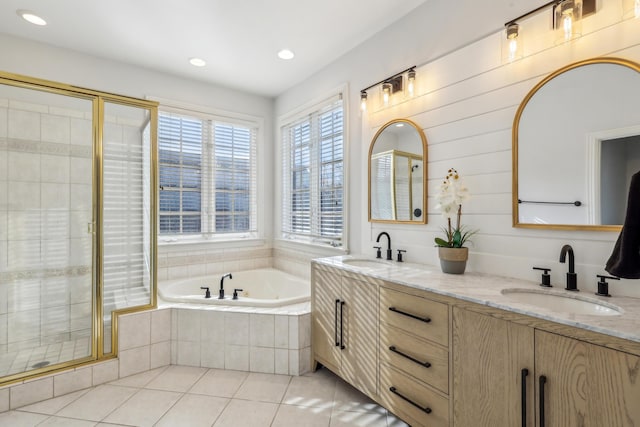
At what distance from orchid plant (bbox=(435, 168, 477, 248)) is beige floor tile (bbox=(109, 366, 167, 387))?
90.0 inches

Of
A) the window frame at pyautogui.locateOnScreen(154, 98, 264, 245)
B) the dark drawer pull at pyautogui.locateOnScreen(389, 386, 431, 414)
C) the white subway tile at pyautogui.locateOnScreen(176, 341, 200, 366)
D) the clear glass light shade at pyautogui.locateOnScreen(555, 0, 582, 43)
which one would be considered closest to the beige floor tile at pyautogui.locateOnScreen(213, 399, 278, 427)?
the white subway tile at pyautogui.locateOnScreen(176, 341, 200, 366)

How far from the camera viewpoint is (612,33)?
1338 millimetres

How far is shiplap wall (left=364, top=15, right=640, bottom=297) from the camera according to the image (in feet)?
4.52

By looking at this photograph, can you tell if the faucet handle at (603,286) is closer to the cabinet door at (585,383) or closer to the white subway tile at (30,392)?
the cabinet door at (585,383)

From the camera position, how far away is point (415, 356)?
61.2 inches

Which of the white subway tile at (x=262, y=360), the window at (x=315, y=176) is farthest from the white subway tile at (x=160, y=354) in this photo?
the window at (x=315, y=176)

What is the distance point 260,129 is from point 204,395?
115 inches

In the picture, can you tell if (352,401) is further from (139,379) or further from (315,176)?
(315,176)

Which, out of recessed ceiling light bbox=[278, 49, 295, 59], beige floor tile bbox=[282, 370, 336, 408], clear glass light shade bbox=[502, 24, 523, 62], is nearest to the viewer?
clear glass light shade bbox=[502, 24, 523, 62]

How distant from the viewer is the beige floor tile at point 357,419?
175 cm

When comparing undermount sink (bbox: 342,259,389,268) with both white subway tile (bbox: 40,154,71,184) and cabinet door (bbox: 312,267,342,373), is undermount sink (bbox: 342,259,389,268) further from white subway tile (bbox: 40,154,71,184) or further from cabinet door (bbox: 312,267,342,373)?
white subway tile (bbox: 40,154,71,184)

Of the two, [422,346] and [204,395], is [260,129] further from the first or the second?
[422,346]

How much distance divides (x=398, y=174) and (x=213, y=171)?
2.24 metres

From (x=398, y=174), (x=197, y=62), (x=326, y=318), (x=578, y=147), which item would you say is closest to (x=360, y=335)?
(x=326, y=318)
